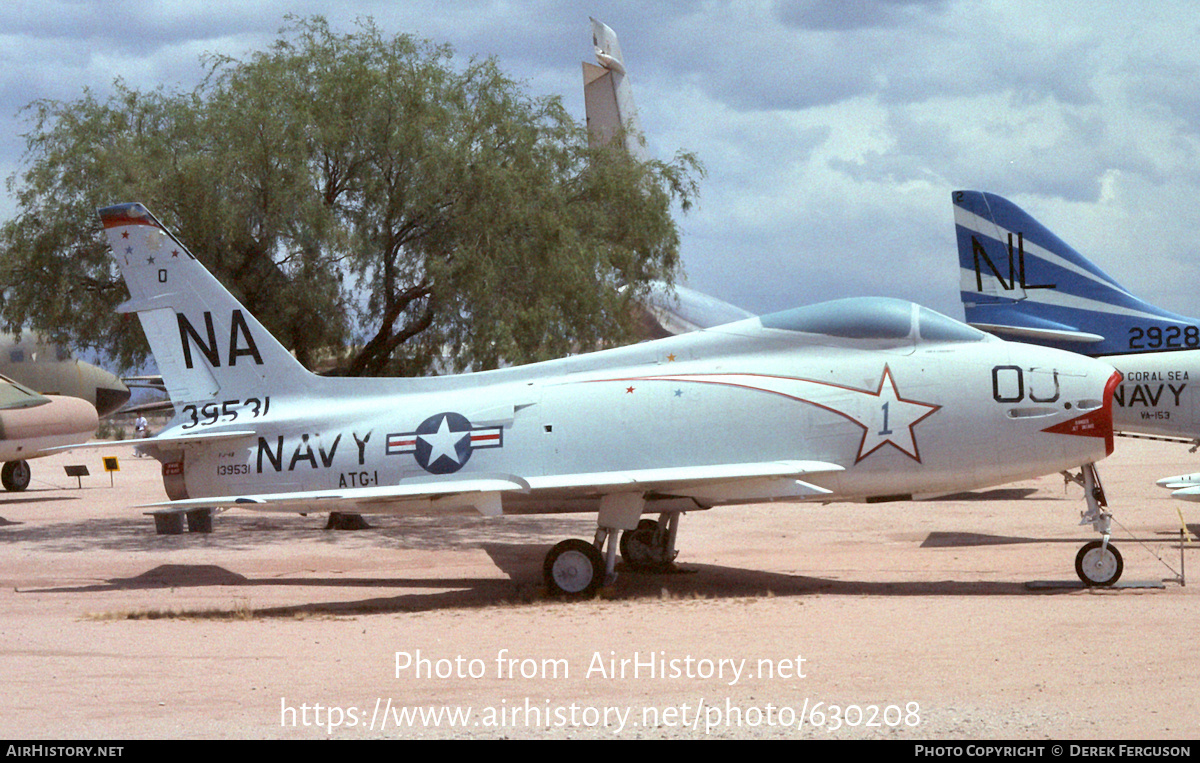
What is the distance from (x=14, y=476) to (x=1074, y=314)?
2561cm

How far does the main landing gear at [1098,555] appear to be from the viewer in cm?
1202

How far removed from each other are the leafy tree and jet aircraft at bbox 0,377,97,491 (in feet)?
25.5

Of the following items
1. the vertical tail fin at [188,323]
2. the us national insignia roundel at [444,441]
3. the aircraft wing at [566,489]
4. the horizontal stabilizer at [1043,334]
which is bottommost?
the aircraft wing at [566,489]

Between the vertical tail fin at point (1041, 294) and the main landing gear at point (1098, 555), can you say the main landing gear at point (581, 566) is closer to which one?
the main landing gear at point (1098, 555)

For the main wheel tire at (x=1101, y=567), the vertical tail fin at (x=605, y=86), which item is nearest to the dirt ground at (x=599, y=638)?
the main wheel tire at (x=1101, y=567)

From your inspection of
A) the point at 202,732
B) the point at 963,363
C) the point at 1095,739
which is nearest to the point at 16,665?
the point at 202,732

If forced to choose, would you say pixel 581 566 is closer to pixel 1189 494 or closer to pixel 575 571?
pixel 575 571

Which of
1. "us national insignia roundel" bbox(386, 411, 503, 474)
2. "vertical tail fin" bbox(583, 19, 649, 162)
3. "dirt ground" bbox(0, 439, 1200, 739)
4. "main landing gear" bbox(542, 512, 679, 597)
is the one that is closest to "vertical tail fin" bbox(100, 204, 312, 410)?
"us national insignia roundel" bbox(386, 411, 503, 474)

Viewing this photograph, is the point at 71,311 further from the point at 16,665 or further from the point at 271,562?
the point at 16,665

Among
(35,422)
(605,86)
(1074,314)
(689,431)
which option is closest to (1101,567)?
(689,431)

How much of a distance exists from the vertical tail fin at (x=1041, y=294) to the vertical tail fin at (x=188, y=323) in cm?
1498

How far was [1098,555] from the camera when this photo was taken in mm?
12102

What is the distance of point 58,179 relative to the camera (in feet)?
60.3
